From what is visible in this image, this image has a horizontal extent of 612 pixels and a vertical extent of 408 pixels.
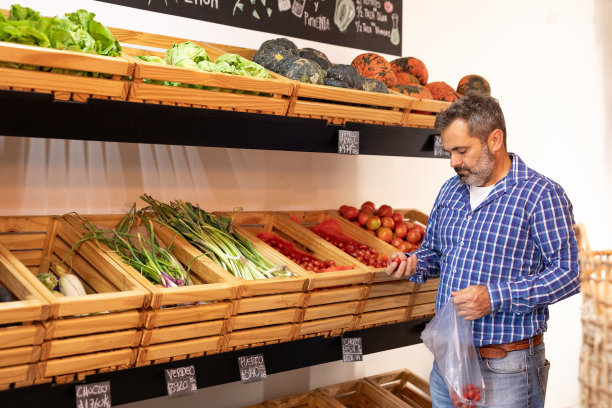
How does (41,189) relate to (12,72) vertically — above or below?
below

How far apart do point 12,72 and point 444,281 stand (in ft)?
5.98

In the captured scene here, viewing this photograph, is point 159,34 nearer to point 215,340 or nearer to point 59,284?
point 59,284

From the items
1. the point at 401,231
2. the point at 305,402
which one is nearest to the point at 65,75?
the point at 401,231

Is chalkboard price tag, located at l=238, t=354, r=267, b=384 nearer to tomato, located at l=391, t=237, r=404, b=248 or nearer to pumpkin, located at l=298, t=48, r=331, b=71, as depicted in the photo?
tomato, located at l=391, t=237, r=404, b=248

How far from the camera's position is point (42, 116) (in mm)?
1979

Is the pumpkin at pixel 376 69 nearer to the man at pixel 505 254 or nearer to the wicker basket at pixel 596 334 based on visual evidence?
the man at pixel 505 254

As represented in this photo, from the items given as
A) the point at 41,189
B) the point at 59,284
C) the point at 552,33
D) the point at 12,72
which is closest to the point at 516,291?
the point at 59,284

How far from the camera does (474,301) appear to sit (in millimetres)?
2365

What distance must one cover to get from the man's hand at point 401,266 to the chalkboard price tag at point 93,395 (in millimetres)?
1260

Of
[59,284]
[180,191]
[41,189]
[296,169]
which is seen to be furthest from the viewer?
[296,169]

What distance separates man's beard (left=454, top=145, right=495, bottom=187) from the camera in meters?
2.53

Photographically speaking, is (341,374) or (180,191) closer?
(180,191)

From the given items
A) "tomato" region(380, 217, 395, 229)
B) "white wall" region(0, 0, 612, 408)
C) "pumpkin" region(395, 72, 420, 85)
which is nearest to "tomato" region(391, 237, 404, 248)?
"tomato" region(380, 217, 395, 229)

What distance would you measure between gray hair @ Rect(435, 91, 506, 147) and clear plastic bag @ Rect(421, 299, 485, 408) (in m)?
0.69
